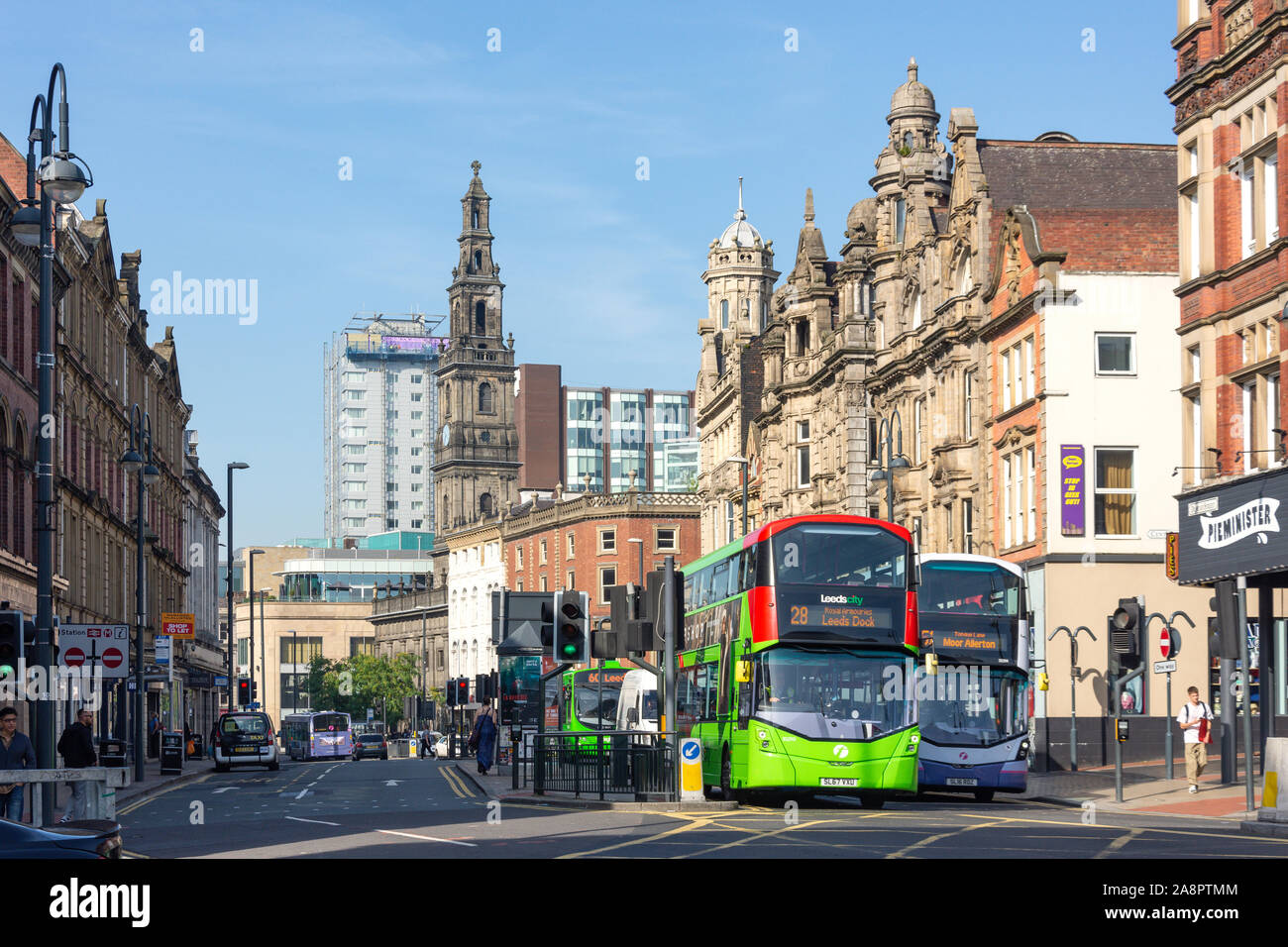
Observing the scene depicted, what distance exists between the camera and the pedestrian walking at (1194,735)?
104 feet

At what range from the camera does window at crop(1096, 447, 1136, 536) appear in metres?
47.3

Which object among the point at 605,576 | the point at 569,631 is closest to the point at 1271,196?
the point at 569,631

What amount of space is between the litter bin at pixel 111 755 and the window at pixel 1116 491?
81.6 ft

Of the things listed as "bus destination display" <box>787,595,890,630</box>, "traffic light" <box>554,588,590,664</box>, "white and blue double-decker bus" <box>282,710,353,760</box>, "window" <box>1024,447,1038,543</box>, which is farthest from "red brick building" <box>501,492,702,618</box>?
"bus destination display" <box>787,595,890,630</box>

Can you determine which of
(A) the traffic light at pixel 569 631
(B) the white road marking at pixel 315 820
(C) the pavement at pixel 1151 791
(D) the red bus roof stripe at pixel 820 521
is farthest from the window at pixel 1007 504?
(B) the white road marking at pixel 315 820

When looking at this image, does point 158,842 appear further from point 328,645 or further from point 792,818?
point 328,645

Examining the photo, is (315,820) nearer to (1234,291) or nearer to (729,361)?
(1234,291)

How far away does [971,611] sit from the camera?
33469 mm

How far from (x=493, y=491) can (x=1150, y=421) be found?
112 m

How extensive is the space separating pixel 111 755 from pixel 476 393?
116607 millimetres

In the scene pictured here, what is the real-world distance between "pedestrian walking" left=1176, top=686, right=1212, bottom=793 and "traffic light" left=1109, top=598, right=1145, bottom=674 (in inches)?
104

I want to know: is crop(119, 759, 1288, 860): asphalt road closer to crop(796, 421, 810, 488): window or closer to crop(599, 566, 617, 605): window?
crop(796, 421, 810, 488): window

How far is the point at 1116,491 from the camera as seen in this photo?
155 feet
